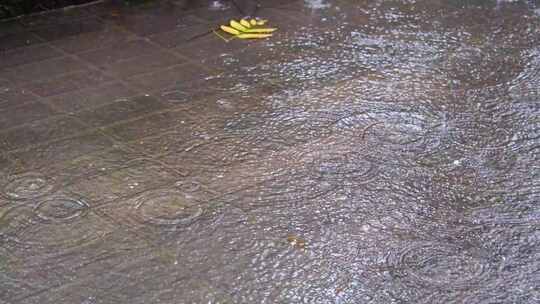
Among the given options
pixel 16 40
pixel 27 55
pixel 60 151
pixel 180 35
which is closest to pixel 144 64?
pixel 180 35

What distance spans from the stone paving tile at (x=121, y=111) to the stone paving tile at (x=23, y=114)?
20cm

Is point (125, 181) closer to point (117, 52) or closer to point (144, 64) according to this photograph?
point (144, 64)

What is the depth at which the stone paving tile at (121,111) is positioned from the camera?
14.3ft

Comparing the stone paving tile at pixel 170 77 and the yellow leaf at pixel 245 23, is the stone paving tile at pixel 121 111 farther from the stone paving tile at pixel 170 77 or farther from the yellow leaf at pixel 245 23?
the yellow leaf at pixel 245 23

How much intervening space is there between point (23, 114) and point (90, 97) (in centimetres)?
40

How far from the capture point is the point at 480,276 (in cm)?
320

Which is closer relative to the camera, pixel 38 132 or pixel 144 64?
pixel 38 132

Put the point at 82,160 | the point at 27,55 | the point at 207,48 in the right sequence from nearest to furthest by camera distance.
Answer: the point at 82,160, the point at 27,55, the point at 207,48

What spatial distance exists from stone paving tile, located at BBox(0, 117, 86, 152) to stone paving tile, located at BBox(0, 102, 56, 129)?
0.06 m

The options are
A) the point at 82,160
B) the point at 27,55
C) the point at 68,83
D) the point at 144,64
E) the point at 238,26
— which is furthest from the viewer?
the point at 238,26

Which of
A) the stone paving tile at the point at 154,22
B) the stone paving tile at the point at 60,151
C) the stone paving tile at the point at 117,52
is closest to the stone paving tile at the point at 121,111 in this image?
the stone paving tile at the point at 60,151

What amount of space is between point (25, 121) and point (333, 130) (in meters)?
1.66

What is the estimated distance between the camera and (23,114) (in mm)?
4383

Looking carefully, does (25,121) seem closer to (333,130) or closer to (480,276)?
(333,130)
